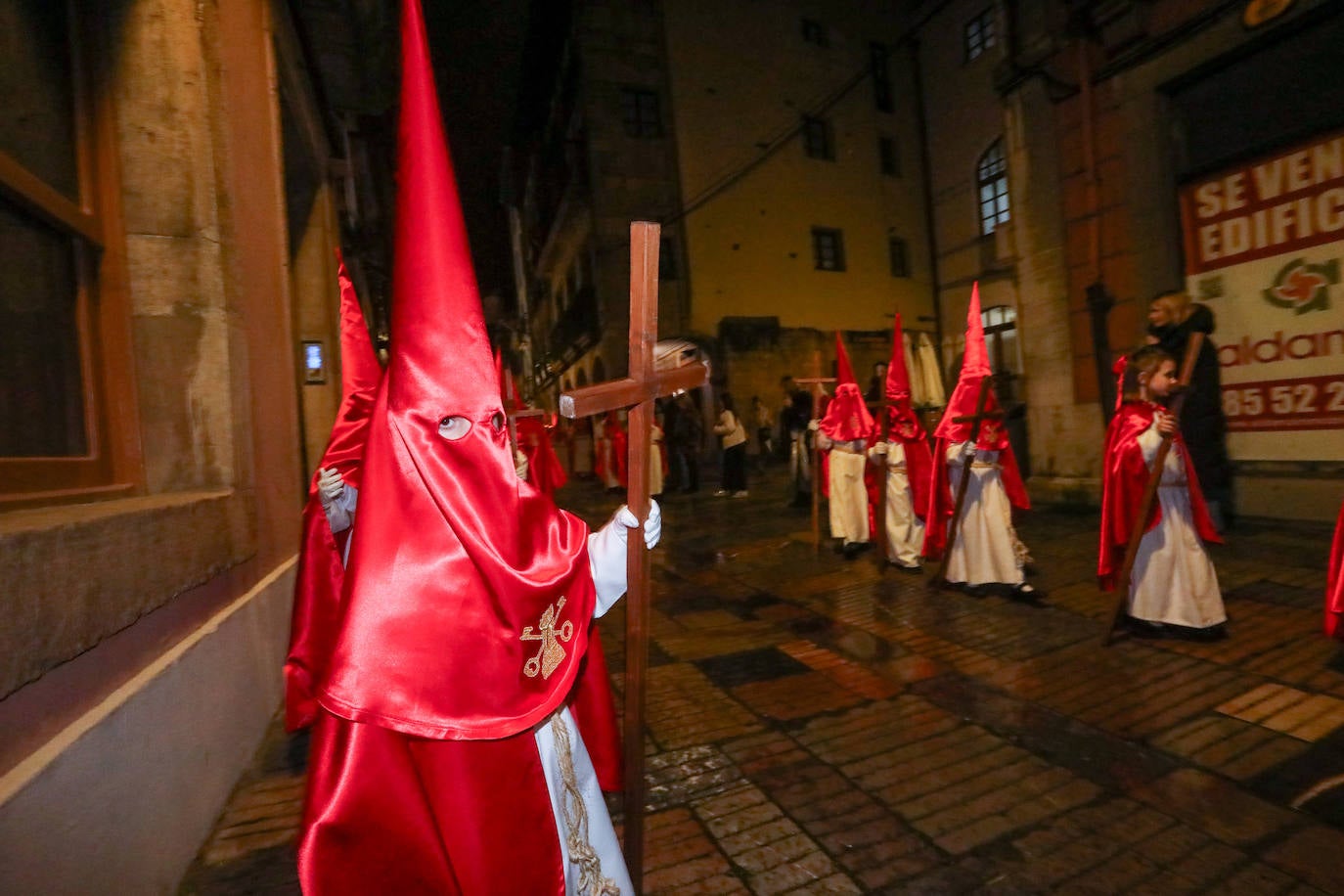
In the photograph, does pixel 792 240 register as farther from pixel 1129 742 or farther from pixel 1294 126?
pixel 1129 742

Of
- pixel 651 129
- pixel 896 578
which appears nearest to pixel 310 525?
pixel 896 578

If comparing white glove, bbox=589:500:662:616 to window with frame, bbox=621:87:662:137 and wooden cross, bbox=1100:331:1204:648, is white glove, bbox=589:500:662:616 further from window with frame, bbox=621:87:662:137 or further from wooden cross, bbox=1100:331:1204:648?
window with frame, bbox=621:87:662:137

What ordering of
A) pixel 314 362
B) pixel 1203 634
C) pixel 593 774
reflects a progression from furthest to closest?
pixel 314 362 < pixel 1203 634 < pixel 593 774

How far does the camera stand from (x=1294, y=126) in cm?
692

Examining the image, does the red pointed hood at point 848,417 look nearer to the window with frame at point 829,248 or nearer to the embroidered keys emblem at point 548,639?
the embroidered keys emblem at point 548,639

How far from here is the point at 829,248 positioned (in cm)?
2256

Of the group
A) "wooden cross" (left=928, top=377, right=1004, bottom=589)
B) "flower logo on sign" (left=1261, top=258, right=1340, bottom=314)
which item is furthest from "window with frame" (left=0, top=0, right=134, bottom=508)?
"flower logo on sign" (left=1261, top=258, right=1340, bottom=314)

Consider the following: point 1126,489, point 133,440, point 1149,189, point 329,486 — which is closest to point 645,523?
point 329,486

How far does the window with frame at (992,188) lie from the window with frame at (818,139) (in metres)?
4.94

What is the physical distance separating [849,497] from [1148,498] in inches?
146

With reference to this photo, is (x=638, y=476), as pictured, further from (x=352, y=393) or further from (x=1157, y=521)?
(x=1157, y=521)

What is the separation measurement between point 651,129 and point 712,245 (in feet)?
→ 12.9

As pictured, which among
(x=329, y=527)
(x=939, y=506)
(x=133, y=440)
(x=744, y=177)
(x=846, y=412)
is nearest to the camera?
(x=133, y=440)

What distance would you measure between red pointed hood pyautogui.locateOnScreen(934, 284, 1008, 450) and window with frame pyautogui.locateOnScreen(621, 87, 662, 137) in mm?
16874
